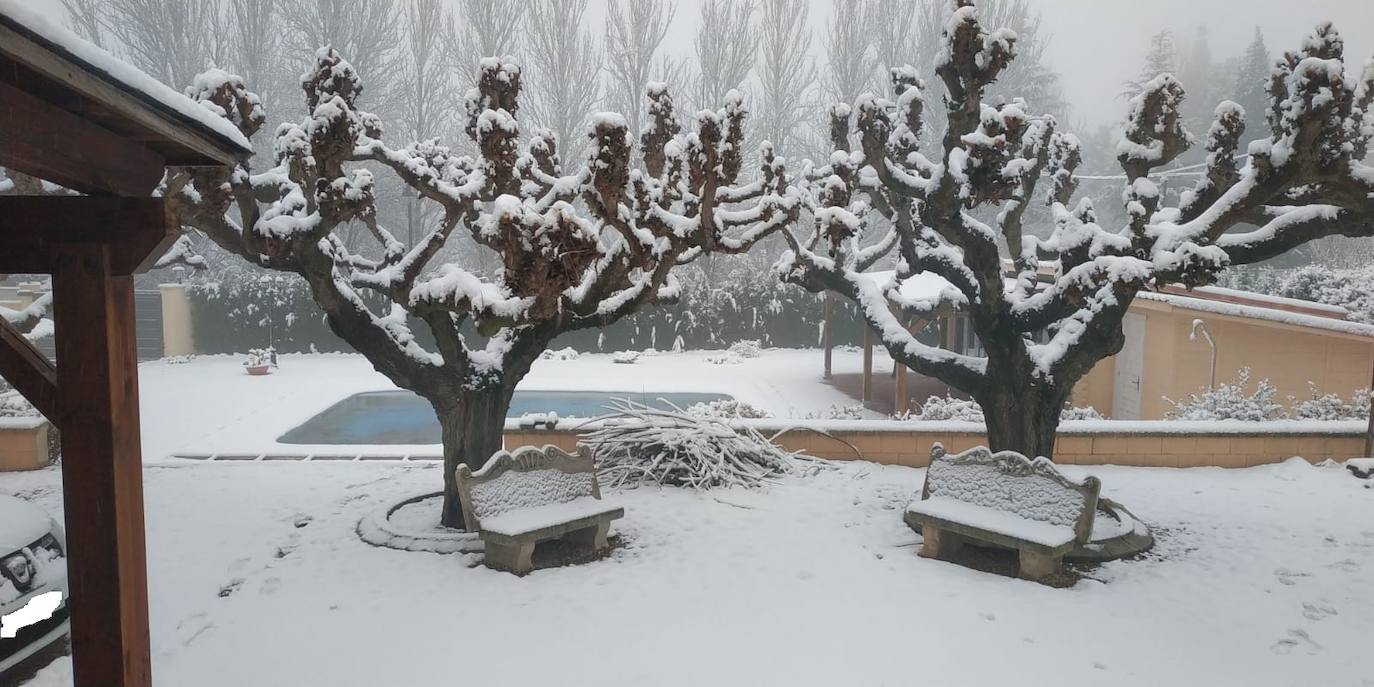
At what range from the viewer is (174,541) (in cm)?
636

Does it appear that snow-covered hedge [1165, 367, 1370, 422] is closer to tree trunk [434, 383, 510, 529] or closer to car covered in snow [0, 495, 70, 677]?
tree trunk [434, 383, 510, 529]

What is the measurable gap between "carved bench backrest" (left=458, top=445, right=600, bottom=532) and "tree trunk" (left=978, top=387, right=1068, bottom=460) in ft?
11.2

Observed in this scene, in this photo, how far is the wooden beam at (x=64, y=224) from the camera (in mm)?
2646

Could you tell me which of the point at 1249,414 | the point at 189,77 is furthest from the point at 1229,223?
the point at 189,77

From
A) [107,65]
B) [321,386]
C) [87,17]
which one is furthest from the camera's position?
[87,17]

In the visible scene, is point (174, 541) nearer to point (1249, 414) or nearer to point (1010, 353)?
point (1010, 353)

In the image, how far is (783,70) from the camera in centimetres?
2830

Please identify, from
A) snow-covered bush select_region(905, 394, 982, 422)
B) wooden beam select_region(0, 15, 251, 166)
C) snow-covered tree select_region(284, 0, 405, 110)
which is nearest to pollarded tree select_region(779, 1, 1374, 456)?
snow-covered bush select_region(905, 394, 982, 422)

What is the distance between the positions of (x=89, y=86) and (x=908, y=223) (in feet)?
21.3

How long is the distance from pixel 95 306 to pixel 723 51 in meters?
27.2

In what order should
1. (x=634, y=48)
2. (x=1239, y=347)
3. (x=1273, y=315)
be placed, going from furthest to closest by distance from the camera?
(x=634, y=48), (x=1239, y=347), (x=1273, y=315)

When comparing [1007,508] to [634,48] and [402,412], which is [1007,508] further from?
[634,48]

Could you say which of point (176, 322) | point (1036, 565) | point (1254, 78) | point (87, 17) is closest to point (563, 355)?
point (176, 322)

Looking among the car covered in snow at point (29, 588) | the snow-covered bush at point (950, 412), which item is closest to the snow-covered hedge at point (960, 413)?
the snow-covered bush at point (950, 412)
